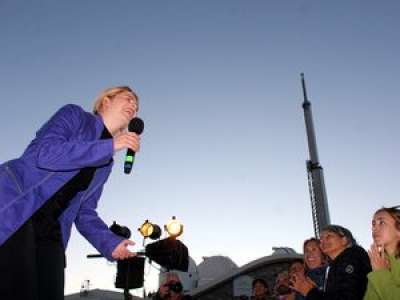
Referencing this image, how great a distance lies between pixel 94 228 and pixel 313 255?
13.2ft

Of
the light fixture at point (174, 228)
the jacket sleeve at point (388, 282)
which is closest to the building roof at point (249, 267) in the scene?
the light fixture at point (174, 228)

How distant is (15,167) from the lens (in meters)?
1.98

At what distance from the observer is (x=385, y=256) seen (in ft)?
12.8

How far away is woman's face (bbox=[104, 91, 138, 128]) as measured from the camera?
8.40 ft

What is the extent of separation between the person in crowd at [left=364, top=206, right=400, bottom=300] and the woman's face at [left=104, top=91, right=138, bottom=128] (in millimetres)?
2873

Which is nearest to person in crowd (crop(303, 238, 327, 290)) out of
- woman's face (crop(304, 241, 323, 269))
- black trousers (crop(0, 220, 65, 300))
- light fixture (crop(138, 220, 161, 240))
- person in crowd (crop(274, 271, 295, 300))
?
woman's face (crop(304, 241, 323, 269))


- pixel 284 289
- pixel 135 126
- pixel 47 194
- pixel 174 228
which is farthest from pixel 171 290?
pixel 47 194

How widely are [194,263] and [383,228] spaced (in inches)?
1199

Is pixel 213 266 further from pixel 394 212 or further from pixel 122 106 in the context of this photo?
pixel 122 106

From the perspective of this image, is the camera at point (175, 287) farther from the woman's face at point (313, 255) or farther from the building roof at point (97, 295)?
the building roof at point (97, 295)

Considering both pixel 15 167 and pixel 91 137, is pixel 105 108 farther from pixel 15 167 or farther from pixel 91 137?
pixel 15 167

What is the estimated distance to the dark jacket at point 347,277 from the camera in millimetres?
3994

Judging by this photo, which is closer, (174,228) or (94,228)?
(94,228)

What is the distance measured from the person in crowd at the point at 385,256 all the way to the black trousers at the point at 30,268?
3.11 meters
